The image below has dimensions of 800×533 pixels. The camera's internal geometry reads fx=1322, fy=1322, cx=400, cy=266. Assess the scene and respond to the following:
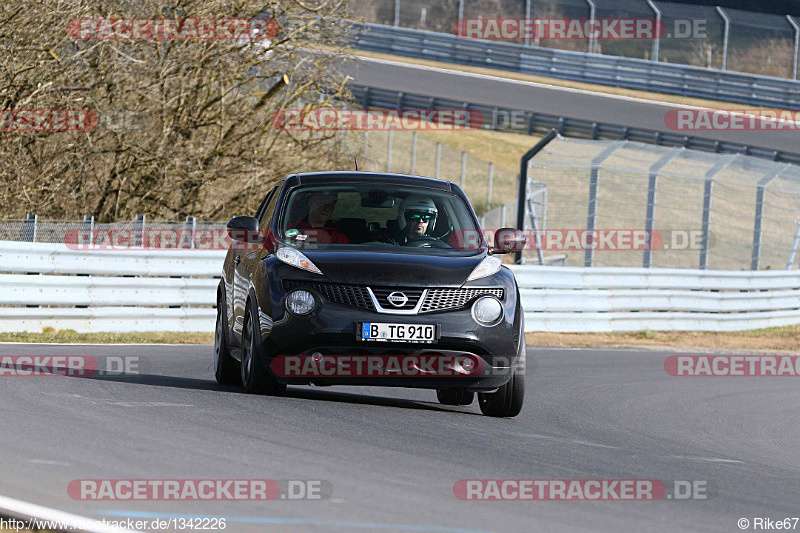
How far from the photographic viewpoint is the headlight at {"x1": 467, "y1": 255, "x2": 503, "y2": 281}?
8.94 meters

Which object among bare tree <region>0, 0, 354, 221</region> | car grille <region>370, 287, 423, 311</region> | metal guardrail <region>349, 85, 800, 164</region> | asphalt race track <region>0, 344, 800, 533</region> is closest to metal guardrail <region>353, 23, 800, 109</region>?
metal guardrail <region>349, 85, 800, 164</region>

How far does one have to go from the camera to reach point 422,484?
6.13m

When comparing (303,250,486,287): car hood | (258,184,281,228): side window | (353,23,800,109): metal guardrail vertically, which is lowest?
(303,250,486,287): car hood

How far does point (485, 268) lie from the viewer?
29.8 ft

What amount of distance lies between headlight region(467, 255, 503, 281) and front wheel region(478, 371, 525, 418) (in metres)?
0.72

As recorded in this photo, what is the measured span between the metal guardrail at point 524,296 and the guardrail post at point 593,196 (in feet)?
2.61

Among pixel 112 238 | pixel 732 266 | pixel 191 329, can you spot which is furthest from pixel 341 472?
pixel 732 266

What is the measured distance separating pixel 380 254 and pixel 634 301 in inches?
561

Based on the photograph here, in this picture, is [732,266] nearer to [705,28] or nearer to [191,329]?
[705,28]

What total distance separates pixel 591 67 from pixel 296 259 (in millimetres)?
35584

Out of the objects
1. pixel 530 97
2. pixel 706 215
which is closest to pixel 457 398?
pixel 706 215

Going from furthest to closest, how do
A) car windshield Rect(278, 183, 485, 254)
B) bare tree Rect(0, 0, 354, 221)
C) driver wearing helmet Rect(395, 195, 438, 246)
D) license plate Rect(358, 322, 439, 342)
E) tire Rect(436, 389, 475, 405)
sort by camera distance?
bare tree Rect(0, 0, 354, 221), tire Rect(436, 389, 475, 405), driver wearing helmet Rect(395, 195, 438, 246), car windshield Rect(278, 183, 485, 254), license plate Rect(358, 322, 439, 342)

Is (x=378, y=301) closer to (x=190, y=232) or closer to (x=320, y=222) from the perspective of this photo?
(x=320, y=222)

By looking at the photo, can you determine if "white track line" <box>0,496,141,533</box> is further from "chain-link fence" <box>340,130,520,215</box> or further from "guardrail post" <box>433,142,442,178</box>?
"chain-link fence" <box>340,130,520,215</box>
